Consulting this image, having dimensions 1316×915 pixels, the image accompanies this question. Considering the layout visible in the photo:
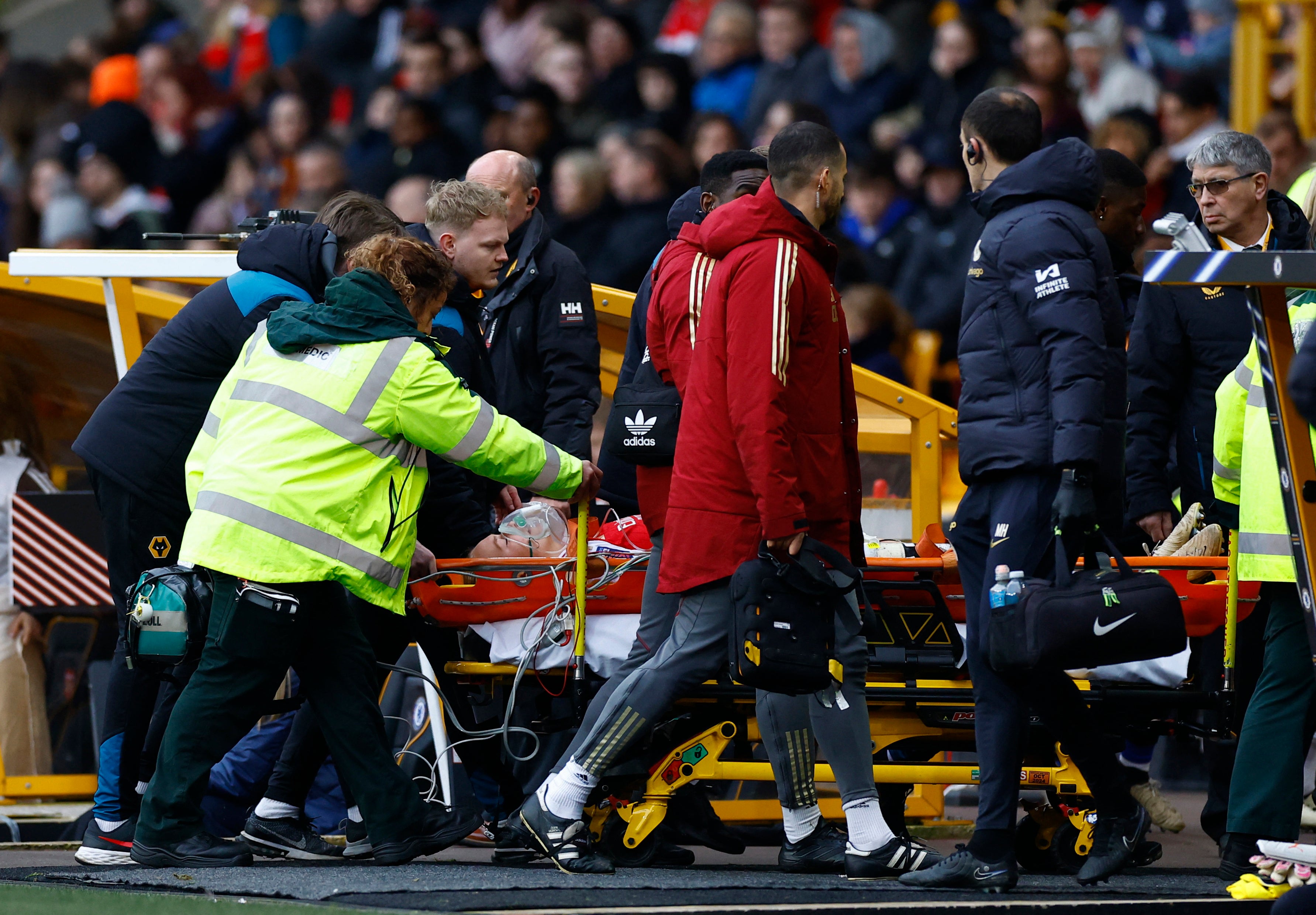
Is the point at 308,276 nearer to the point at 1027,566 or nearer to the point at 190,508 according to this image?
the point at 190,508

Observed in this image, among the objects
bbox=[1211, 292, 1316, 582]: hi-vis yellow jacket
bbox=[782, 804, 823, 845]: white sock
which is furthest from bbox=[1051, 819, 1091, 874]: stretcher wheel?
bbox=[1211, 292, 1316, 582]: hi-vis yellow jacket

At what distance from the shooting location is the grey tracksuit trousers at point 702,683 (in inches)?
199

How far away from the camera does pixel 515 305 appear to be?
6363 mm

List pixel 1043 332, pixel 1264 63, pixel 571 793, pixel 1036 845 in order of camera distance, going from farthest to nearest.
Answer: pixel 1264 63 → pixel 1036 845 → pixel 571 793 → pixel 1043 332

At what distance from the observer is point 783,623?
15.8ft

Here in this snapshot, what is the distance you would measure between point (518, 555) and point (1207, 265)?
7.98 feet

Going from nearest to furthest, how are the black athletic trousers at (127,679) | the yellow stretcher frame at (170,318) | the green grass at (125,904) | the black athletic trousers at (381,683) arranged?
1. the green grass at (125,904)
2. the black athletic trousers at (127,679)
3. the black athletic trousers at (381,683)
4. the yellow stretcher frame at (170,318)

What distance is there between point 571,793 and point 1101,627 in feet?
4.95

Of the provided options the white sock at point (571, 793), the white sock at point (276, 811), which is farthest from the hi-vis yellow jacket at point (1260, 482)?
the white sock at point (276, 811)

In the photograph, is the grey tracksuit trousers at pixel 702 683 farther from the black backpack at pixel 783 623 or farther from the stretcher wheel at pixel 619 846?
the stretcher wheel at pixel 619 846

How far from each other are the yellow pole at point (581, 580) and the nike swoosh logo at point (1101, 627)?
1.49 meters

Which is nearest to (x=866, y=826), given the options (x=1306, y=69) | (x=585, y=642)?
(x=585, y=642)

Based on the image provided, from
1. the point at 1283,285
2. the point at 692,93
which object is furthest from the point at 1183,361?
the point at 692,93

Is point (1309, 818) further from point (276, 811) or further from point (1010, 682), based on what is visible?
point (276, 811)
